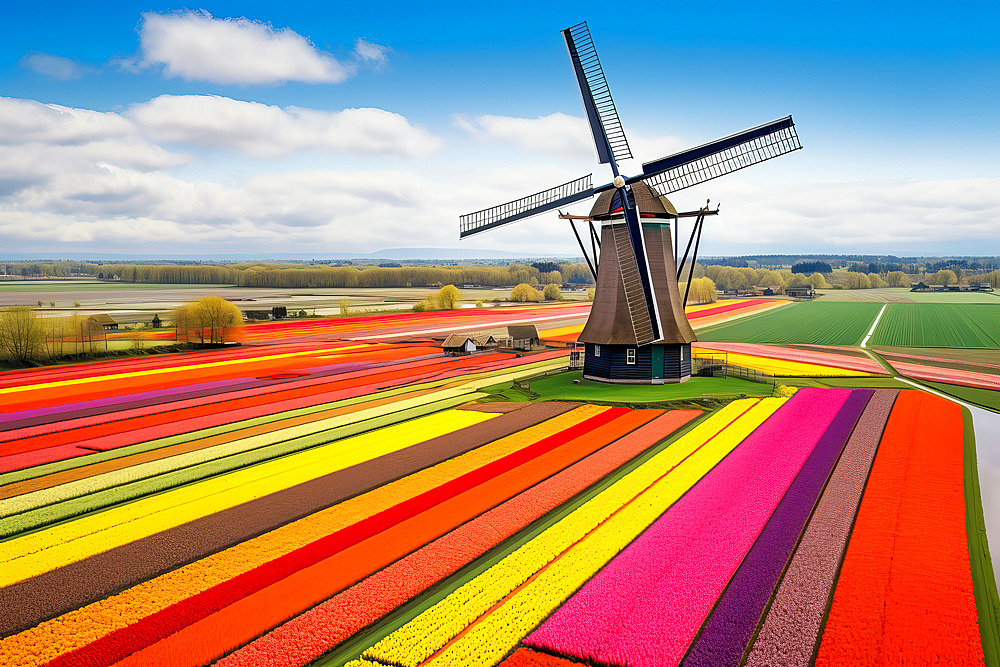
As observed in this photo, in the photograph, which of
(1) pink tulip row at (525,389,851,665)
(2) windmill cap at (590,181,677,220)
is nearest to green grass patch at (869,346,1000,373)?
(2) windmill cap at (590,181,677,220)

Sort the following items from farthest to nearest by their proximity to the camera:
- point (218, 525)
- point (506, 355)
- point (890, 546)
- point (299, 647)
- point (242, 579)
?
1. point (506, 355)
2. point (218, 525)
3. point (890, 546)
4. point (242, 579)
5. point (299, 647)

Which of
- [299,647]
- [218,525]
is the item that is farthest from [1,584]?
[299,647]

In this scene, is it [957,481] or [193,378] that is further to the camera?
[193,378]

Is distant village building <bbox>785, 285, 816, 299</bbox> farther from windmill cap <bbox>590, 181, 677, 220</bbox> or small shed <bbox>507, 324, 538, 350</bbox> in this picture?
windmill cap <bbox>590, 181, 677, 220</bbox>

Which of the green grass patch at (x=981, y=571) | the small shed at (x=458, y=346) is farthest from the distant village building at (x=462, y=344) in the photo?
the green grass patch at (x=981, y=571)

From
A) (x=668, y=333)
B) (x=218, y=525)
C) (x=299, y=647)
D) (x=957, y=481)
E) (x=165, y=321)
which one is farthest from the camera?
(x=165, y=321)

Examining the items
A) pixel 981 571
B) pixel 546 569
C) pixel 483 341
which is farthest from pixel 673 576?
pixel 483 341

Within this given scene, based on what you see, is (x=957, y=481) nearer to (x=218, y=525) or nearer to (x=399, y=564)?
(x=399, y=564)
